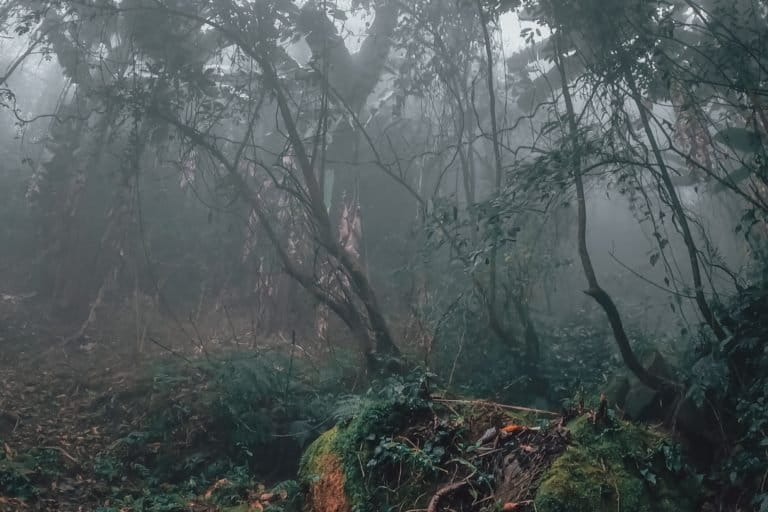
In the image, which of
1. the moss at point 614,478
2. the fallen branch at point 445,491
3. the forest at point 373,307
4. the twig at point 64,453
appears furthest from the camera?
the twig at point 64,453

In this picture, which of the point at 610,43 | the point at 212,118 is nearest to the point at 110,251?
the point at 212,118

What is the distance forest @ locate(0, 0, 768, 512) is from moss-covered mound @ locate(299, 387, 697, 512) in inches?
0.7

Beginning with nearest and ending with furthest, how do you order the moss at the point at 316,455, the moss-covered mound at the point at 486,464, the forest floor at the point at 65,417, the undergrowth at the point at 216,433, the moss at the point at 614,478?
the moss at the point at 614,478 < the moss-covered mound at the point at 486,464 < the moss at the point at 316,455 < the forest floor at the point at 65,417 < the undergrowth at the point at 216,433

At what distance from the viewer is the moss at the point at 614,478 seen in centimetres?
316

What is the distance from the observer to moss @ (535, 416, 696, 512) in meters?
3.16

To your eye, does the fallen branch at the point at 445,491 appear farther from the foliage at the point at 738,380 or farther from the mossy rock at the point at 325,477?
the foliage at the point at 738,380

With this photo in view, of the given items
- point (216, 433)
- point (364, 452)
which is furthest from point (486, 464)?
point (216, 433)

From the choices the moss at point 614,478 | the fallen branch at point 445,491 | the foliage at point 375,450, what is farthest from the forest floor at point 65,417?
the moss at point 614,478

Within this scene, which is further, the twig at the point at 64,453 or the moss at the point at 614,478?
the twig at the point at 64,453

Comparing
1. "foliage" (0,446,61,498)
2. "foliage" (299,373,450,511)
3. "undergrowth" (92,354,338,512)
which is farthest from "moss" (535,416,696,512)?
"foliage" (0,446,61,498)

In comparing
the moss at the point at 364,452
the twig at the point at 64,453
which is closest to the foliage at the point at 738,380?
the moss at the point at 364,452

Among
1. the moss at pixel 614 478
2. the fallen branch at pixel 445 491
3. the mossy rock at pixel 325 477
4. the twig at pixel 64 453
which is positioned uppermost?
the moss at pixel 614 478

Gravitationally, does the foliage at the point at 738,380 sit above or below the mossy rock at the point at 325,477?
above

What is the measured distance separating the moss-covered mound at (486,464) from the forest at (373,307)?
0.02 m
